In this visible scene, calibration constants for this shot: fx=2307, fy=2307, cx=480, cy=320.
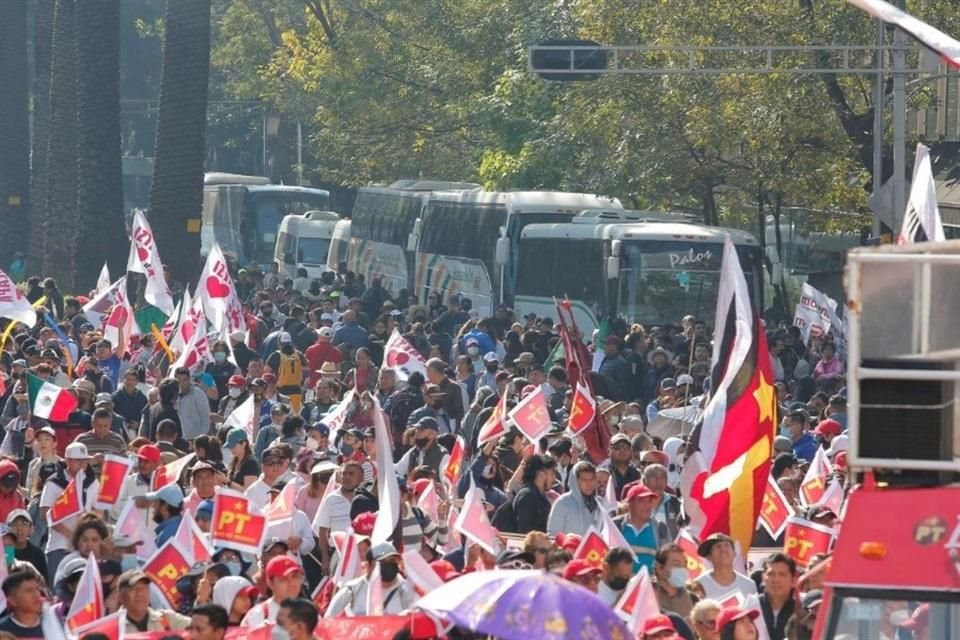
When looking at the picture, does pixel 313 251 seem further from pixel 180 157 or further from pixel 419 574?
pixel 419 574

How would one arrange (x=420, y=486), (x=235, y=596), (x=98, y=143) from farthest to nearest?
(x=98, y=143), (x=420, y=486), (x=235, y=596)

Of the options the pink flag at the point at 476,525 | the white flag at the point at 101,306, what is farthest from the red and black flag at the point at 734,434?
the white flag at the point at 101,306

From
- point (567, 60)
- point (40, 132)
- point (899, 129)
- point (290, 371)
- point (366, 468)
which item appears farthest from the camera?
point (40, 132)

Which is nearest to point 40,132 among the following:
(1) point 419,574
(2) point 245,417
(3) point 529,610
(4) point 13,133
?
(4) point 13,133

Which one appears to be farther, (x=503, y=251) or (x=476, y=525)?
(x=503, y=251)

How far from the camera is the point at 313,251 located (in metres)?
50.9

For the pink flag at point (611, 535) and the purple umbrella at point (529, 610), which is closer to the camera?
the purple umbrella at point (529, 610)

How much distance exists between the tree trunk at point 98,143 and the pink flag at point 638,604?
26.3 m

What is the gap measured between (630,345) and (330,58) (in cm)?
2557

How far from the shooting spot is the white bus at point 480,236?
3409 centimetres

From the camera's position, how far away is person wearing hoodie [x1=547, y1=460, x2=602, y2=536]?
13.2 meters

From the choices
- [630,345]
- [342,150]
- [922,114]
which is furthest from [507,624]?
[342,150]

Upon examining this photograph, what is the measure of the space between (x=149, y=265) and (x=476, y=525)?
1443 centimetres

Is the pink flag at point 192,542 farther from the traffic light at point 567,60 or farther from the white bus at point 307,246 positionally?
the white bus at point 307,246
